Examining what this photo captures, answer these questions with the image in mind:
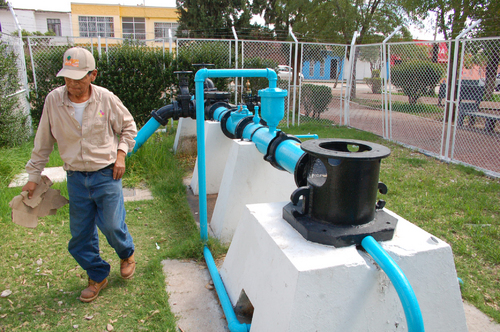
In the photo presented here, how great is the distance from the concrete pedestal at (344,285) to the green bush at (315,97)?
9.35 m

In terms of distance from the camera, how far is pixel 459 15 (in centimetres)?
1099

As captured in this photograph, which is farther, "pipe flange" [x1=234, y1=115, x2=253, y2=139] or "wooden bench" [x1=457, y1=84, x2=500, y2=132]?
"wooden bench" [x1=457, y1=84, x2=500, y2=132]

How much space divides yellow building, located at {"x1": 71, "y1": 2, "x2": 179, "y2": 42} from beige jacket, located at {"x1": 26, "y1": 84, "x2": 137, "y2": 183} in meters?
30.6

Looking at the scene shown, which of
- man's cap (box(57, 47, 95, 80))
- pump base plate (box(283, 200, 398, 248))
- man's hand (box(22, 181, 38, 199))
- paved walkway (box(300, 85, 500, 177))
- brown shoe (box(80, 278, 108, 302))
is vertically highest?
man's cap (box(57, 47, 95, 80))

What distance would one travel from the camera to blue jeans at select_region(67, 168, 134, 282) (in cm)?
241

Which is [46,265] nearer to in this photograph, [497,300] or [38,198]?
[38,198]

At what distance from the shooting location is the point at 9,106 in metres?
6.12

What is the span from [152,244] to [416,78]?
7903 millimetres

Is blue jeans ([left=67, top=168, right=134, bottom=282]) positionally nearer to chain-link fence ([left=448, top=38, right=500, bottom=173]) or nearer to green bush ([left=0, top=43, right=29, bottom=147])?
green bush ([left=0, top=43, right=29, bottom=147])

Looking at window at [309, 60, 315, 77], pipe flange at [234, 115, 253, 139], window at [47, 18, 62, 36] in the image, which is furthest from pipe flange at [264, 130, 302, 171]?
window at [47, 18, 62, 36]

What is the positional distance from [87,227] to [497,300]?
299 cm

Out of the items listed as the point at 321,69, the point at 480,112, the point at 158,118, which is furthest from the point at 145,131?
the point at 321,69

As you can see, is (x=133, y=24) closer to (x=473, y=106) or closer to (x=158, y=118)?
(x=473, y=106)

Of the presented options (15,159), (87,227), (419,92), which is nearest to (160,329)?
(87,227)
